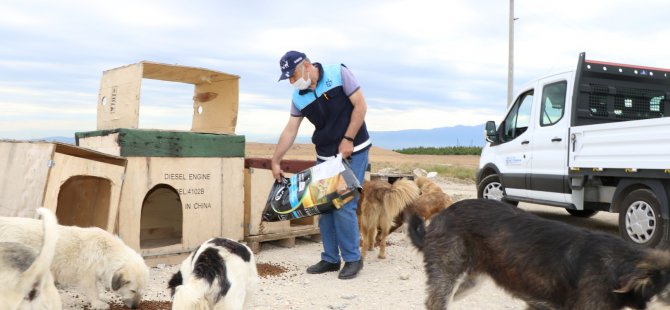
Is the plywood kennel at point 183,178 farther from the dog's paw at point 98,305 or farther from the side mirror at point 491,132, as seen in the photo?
the side mirror at point 491,132

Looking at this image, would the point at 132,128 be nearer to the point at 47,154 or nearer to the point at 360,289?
the point at 47,154

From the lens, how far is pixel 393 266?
6801mm

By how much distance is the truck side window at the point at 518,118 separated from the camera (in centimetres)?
961

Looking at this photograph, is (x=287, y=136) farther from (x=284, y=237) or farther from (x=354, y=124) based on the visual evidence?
(x=284, y=237)

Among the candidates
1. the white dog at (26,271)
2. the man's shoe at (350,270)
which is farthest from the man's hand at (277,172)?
the white dog at (26,271)

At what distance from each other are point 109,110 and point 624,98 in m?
7.64

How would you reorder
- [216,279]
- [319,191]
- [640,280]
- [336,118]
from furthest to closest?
[336,118] → [319,191] → [216,279] → [640,280]

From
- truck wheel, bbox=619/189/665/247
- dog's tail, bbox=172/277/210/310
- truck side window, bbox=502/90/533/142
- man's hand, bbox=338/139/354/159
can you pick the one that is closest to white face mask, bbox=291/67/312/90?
man's hand, bbox=338/139/354/159

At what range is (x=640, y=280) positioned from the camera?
2.92 m

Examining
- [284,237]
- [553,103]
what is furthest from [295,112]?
[553,103]

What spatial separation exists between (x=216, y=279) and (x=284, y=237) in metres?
3.89

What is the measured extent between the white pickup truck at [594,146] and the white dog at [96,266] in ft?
19.4

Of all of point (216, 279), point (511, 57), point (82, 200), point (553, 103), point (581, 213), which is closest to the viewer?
point (216, 279)

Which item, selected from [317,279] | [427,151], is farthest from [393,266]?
[427,151]
